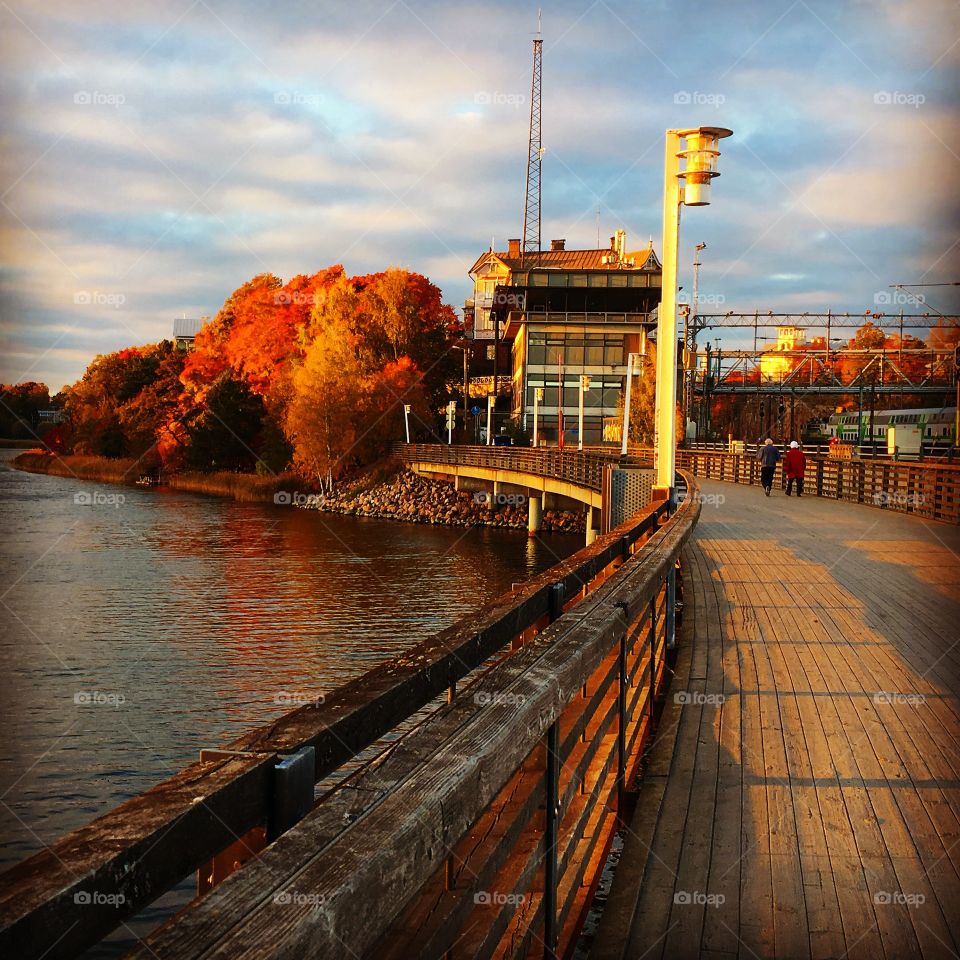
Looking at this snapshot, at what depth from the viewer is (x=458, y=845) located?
2725mm

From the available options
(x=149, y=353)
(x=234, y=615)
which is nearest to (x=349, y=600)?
(x=234, y=615)

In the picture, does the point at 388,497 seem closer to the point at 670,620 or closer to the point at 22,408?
the point at 670,620

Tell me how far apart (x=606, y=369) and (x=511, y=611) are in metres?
70.1

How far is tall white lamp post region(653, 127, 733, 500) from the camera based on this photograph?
12.4 m

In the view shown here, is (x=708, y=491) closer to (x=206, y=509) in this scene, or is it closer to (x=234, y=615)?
(x=234, y=615)

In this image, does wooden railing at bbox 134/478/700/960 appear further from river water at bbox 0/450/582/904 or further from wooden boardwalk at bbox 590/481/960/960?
river water at bbox 0/450/582/904

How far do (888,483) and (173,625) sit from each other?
1850 centimetres
